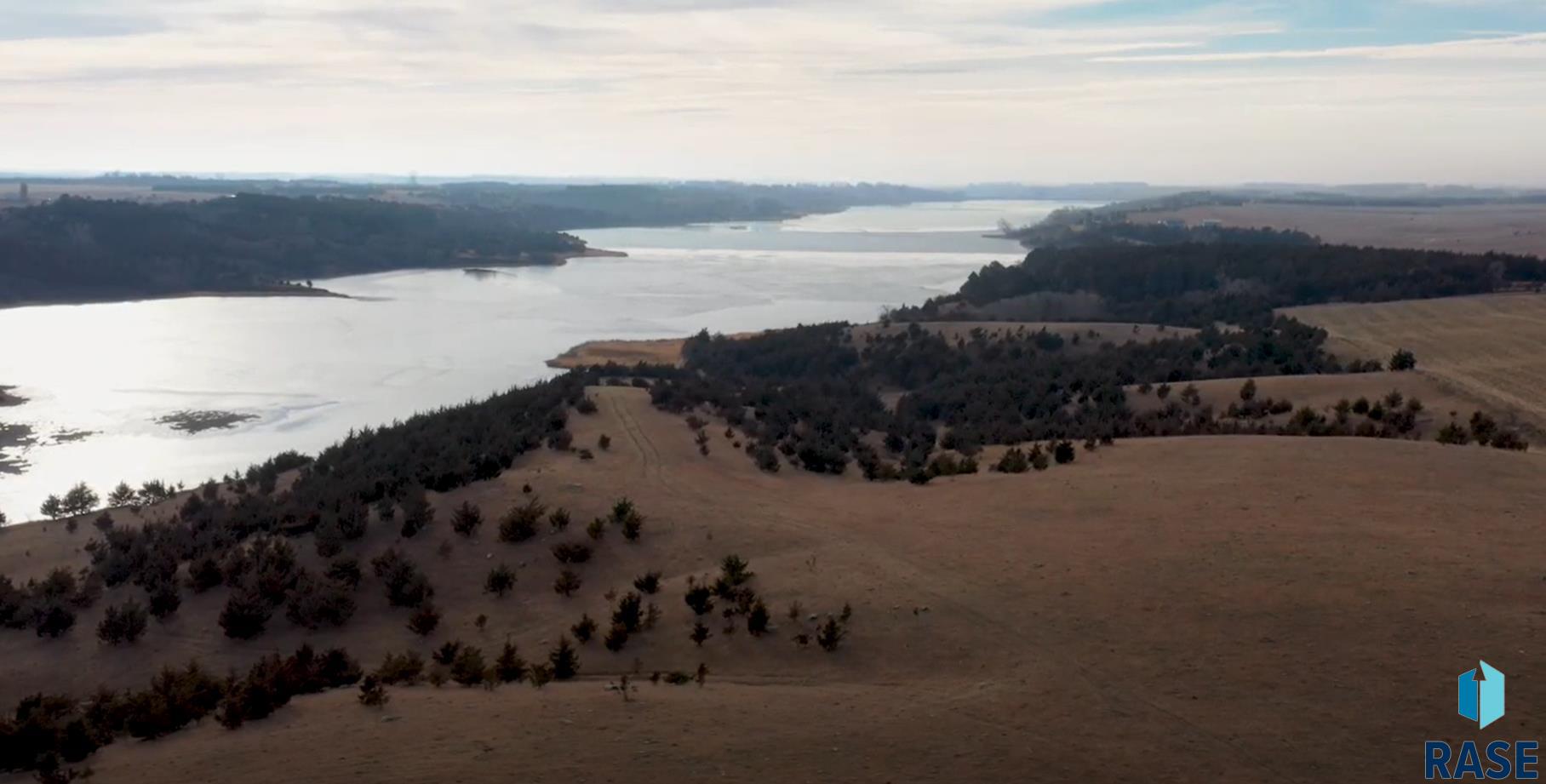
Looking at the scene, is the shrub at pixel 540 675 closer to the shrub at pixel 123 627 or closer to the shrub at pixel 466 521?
the shrub at pixel 466 521

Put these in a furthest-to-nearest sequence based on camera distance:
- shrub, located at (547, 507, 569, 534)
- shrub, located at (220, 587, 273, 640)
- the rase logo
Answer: shrub, located at (547, 507, 569, 534)
shrub, located at (220, 587, 273, 640)
the rase logo

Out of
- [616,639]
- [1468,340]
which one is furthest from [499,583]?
[1468,340]

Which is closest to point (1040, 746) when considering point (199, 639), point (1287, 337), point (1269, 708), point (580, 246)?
point (1269, 708)

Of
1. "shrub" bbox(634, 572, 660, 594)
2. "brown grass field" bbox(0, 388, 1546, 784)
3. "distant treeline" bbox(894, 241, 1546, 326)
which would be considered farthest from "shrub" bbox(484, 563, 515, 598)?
"distant treeline" bbox(894, 241, 1546, 326)

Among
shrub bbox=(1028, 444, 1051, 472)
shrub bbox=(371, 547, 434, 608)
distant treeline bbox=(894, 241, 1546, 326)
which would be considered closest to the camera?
shrub bbox=(371, 547, 434, 608)

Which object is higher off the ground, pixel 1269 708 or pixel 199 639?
pixel 1269 708

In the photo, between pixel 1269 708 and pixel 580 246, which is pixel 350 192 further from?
pixel 1269 708

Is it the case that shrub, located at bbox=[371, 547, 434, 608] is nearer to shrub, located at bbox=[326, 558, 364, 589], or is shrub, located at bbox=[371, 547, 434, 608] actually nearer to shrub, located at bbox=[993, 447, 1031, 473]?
shrub, located at bbox=[326, 558, 364, 589]
